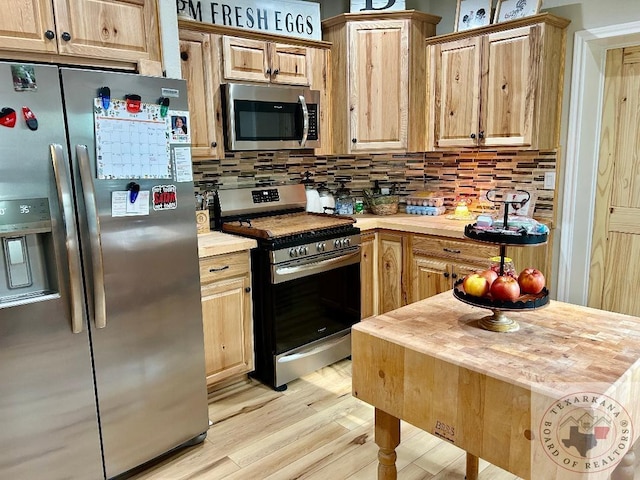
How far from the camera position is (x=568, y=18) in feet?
10.1

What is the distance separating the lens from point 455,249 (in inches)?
126

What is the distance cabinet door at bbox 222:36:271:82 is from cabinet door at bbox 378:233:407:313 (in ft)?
4.59

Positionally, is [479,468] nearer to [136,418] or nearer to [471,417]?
[471,417]

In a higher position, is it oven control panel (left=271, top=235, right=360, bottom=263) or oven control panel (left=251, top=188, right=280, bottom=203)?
oven control panel (left=251, top=188, right=280, bottom=203)

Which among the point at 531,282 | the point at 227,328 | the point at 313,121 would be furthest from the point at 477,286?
the point at 313,121

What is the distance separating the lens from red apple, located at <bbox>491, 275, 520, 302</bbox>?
58.6 inches

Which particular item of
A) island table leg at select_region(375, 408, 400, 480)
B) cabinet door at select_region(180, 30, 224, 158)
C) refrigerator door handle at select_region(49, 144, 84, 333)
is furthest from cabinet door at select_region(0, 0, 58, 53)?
island table leg at select_region(375, 408, 400, 480)

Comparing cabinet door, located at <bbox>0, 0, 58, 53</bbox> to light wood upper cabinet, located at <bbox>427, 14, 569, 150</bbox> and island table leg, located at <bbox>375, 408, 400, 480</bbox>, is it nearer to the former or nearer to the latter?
island table leg, located at <bbox>375, 408, 400, 480</bbox>

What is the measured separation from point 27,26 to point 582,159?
310 cm

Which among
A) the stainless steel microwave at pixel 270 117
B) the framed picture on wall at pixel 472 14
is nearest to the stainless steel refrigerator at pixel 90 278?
the stainless steel microwave at pixel 270 117

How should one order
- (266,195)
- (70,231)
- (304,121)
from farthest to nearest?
1. (266,195)
2. (304,121)
3. (70,231)

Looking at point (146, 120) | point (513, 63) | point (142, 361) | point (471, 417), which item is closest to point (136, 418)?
point (142, 361)

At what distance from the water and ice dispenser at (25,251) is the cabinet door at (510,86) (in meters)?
2.64

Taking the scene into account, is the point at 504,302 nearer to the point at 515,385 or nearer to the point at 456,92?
the point at 515,385
